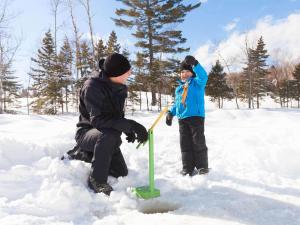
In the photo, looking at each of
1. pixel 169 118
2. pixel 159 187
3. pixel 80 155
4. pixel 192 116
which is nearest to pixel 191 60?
pixel 192 116

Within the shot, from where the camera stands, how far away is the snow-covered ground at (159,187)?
8.79 feet

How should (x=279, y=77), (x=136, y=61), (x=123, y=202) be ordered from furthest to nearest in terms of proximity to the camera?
(x=279, y=77) → (x=136, y=61) → (x=123, y=202)

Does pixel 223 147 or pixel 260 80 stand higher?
pixel 260 80

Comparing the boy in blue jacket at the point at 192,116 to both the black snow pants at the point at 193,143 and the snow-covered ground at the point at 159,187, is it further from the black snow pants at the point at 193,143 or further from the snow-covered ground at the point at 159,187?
the snow-covered ground at the point at 159,187

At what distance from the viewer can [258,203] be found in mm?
3031

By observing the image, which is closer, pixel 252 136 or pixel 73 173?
pixel 73 173

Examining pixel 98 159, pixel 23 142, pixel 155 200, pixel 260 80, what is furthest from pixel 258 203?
pixel 260 80

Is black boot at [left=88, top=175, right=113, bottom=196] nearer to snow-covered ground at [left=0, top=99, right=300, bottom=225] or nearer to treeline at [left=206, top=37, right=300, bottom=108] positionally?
snow-covered ground at [left=0, top=99, right=300, bottom=225]

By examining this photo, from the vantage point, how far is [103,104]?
3.35 m

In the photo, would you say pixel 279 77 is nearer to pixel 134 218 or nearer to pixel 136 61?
pixel 136 61

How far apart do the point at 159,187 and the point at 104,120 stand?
40.0 inches

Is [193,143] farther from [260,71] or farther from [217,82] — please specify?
[260,71]

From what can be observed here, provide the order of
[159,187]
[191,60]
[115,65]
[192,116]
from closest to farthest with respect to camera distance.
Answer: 1. [115,65]
2. [159,187]
3. [191,60]
4. [192,116]

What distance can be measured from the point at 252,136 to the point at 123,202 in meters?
3.67
